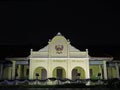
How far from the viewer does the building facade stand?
24594 mm

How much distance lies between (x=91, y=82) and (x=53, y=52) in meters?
5.71

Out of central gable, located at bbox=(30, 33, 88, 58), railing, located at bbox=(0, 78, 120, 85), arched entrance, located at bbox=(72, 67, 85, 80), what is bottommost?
railing, located at bbox=(0, 78, 120, 85)

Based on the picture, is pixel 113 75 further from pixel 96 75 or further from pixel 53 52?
pixel 53 52

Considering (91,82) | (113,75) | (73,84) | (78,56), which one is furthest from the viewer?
(113,75)

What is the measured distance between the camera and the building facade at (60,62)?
24594 millimetres

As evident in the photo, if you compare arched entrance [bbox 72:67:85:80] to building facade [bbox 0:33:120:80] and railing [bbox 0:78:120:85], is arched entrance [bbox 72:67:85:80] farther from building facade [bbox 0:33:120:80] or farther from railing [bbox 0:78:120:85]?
railing [bbox 0:78:120:85]

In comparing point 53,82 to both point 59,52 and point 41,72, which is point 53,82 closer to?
point 59,52

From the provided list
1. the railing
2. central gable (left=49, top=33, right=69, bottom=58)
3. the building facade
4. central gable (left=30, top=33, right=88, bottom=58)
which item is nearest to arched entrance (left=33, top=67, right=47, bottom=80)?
the building facade

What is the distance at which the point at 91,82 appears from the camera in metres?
23.2

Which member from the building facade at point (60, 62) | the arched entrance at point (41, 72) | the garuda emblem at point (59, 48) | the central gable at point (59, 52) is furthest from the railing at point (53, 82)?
the garuda emblem at point (59, 48)

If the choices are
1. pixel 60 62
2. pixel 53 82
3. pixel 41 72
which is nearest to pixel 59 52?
pixel 60 62

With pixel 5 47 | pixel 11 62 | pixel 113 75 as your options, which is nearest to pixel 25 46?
pixel 5 47

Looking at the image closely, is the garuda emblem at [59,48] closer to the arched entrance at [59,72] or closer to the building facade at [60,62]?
the building facade at [60,62]

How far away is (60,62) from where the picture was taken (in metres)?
24.6
